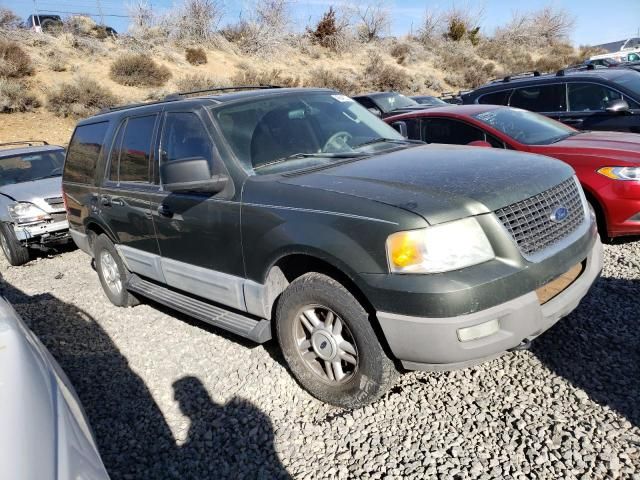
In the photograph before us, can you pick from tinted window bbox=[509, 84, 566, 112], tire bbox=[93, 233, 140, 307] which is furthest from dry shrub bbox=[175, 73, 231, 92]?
tire bbox=[93, 233, 140, 307]

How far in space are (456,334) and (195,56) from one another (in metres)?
26.5

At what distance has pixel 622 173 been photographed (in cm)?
466

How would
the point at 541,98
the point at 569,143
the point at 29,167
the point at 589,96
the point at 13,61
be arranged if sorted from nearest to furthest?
the point at 569,143
the point at 589,96
the point at 541,98
the point at 29,167
the point at 13,61

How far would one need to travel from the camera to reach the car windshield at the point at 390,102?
11.7 m

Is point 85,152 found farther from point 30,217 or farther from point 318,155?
point 318,155

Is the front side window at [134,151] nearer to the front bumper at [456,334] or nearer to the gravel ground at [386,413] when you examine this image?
the gravel ground at [386,413]

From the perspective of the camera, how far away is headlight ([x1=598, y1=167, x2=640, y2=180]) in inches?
182

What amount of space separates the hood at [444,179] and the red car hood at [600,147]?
208cm

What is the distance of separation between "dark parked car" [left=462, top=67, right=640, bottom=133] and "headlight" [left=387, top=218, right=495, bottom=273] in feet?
16.2

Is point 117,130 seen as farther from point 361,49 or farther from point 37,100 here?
point 361,49

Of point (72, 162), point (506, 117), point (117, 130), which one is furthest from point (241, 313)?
point (506, 117)

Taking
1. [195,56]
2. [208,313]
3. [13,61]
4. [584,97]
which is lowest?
[208,313]

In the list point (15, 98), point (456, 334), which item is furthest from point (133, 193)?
point (15, 98)

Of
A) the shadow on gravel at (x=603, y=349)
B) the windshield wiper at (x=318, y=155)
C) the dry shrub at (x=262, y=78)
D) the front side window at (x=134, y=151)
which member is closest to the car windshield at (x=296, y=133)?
the windshield wiper at (x=318, y=155)
